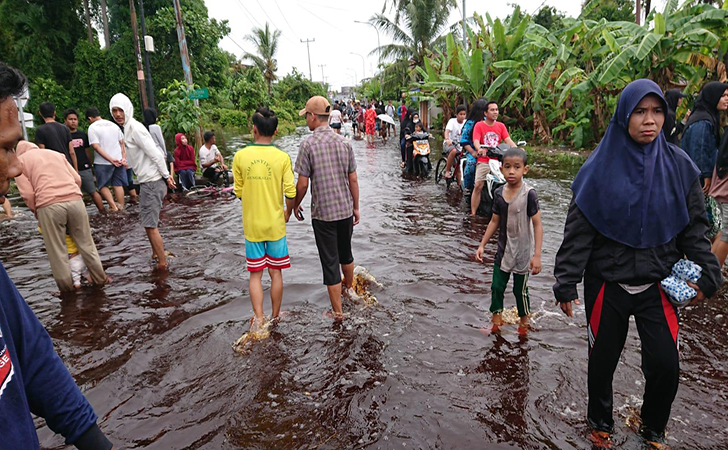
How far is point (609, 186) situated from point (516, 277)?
1701mm

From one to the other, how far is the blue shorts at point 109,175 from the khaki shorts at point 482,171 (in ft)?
23.2

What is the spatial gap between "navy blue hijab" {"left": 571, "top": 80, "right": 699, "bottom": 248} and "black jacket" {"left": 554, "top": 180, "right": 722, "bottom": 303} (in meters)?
0.07

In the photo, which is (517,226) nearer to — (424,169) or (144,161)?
(144,161)

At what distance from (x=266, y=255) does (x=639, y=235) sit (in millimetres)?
3219

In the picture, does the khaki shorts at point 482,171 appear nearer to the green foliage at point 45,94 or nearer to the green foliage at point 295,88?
the green foliage at point 45,94

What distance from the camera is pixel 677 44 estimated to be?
12.0m

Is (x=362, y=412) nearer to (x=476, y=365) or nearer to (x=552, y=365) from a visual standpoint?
(x=476, y=365)

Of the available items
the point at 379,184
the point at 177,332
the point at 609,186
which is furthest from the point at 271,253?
the point at 379,184

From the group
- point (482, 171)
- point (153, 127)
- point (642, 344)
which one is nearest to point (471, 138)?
point (482, 171)

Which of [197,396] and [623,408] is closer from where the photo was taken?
Result: [623,408]

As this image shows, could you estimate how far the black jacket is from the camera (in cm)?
256

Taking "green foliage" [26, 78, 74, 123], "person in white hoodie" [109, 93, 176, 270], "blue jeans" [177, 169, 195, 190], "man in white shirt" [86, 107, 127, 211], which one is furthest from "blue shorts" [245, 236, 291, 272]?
"green foliage" [26, 78, 74, 123]

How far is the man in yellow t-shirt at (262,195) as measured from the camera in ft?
14.4

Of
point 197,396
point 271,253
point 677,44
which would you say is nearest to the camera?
point 197,396
